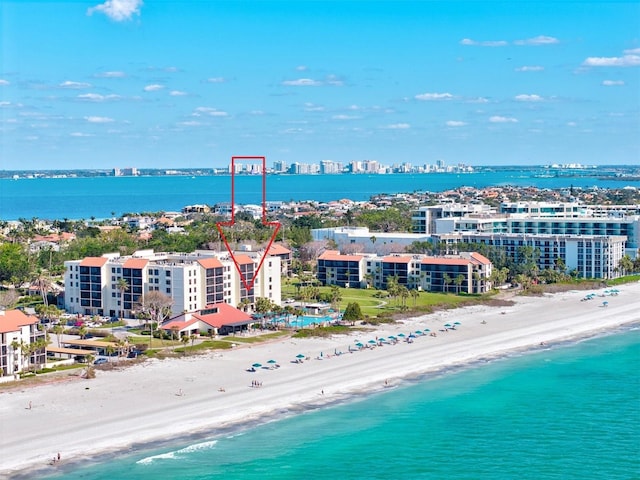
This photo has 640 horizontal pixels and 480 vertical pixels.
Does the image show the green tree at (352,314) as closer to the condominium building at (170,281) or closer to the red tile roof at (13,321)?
the condominium building at (170,281)

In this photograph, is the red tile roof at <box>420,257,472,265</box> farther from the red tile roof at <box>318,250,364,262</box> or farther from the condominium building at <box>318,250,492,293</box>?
the red tile roof at <box>318,250,364,262</box>

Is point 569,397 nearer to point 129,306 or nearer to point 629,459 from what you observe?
point 629,459

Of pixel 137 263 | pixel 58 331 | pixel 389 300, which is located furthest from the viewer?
pixel 389 300

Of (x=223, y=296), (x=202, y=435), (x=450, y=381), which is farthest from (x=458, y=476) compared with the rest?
(x=223, y=296)

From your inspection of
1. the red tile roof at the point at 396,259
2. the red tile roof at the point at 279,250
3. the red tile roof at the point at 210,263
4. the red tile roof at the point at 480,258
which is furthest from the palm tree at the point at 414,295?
the red tile roof at the point at 279,250

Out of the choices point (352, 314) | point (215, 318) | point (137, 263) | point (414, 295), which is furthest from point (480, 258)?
point (137, 263)

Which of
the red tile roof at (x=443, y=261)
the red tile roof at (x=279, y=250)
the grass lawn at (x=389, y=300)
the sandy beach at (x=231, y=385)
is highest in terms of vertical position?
the red tile roof at (x=279, y=250)

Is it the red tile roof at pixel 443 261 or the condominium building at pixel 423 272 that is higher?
the red tile roof at pixel 443 261

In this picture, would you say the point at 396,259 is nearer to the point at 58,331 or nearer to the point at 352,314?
the point at 352,314
